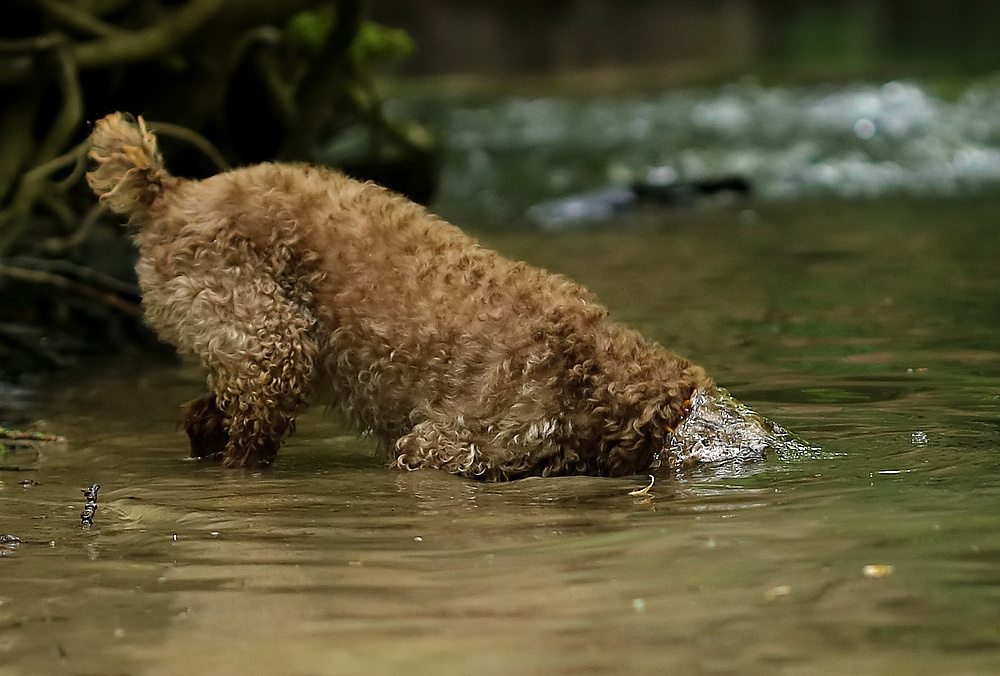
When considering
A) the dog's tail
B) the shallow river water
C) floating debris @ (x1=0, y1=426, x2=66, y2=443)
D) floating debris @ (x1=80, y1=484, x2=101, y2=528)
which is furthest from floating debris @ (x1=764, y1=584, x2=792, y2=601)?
floating debris @ (x1=0, y1=426, x2=66, y2=443)

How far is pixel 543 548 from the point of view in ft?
15.3

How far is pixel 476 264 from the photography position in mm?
6035

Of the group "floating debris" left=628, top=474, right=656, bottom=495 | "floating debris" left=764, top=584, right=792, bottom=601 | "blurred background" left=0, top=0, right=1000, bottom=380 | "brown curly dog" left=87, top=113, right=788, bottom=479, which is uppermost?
"blurred background" left=0, top=0, right=1000, bottom=380

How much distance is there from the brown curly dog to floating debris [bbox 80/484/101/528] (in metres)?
0.85

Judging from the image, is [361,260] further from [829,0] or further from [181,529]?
[829,0]

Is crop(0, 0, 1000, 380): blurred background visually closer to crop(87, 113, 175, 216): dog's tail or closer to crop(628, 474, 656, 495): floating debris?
crop(87, 113, 175, 216): dog's tail

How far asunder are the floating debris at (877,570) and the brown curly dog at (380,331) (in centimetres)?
165

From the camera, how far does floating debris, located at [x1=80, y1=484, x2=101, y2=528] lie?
527 cm

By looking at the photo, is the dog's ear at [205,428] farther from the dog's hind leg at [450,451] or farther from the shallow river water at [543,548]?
the dog's hind leg at [450,451]

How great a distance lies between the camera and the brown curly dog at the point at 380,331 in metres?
5.78

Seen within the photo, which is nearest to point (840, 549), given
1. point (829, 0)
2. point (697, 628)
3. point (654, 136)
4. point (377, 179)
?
point (697, 628)

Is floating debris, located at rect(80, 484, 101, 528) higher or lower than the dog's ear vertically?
lower

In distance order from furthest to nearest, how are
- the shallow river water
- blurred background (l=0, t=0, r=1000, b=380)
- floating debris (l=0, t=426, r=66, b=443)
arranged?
blurred background (l=0, t=0, r=1000, b=380) < floating debris (l=0, t=426, r=66, b=443) < the shallow river water

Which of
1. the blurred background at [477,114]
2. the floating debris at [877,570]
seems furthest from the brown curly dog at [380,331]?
the floating debris at [877,570]
